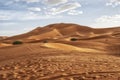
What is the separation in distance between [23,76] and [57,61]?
2.96 meters

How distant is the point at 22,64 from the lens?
12906 millimetres

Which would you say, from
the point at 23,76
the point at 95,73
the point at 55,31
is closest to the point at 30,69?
the point at 23,76

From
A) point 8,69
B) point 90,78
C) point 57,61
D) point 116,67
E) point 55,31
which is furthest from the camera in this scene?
point 55,31

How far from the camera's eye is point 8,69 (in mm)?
12188

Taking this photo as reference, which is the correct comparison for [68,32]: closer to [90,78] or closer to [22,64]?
[22,64]

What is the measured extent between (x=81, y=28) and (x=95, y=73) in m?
39.9

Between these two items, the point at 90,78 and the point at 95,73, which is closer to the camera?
the point at 90,78

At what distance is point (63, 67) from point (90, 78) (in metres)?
2.17

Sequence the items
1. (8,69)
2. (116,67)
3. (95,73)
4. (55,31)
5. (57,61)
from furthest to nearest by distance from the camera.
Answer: (55,31), (57,61), (8,69), (116,67), (95,73)

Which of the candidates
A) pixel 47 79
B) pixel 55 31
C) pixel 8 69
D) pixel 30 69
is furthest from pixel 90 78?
pixel 55 31

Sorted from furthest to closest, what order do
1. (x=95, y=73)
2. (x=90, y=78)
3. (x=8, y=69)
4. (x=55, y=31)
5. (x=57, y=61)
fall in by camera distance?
(x=55, y=31)
(x=57, y=61)
(x=8, y=69)
(x=95, y=73)
(x=90, y=78)

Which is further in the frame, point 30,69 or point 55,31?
point 55,31

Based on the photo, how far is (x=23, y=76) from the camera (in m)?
10.3

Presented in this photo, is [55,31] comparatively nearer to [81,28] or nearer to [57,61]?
[81,28]
